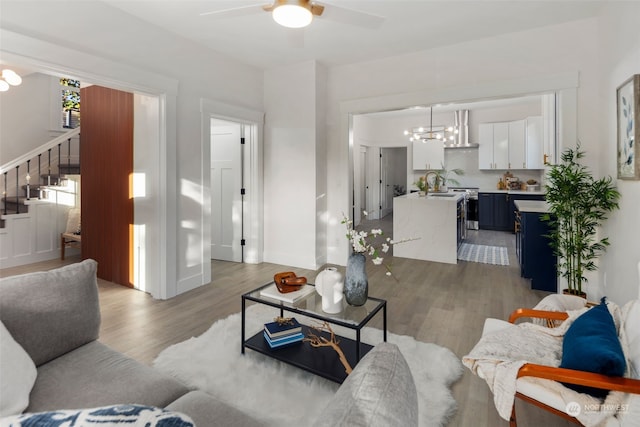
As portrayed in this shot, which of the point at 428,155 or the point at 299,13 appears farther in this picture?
the point at 428,155

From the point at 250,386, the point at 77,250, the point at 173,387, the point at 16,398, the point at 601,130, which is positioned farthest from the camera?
the point at 77,250

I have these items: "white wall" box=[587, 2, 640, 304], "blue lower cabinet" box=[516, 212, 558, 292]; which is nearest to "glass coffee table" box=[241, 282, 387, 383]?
"white wall" box=[587, 2, 640, 304]

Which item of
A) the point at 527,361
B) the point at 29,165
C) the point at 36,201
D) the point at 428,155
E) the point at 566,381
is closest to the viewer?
the point at 566,381

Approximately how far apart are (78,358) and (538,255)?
4.38 meters

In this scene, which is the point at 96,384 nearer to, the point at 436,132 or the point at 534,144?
the point at 436,132

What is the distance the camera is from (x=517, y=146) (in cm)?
789

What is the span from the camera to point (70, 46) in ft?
9.50

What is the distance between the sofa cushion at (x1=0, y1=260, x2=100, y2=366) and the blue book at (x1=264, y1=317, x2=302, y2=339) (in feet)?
3.33

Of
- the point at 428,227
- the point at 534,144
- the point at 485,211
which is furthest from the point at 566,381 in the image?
the point at 534,144

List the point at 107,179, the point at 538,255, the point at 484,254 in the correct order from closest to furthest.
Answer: the point at 538,255
the point at 107,179
the point at 484,254

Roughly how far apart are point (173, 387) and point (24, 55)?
110 inches

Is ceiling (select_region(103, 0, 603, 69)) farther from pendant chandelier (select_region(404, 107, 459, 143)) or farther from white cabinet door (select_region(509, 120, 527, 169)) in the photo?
white cabinet door (select_region(509, 120, 527, 169))

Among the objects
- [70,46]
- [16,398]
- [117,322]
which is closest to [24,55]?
[70,46]

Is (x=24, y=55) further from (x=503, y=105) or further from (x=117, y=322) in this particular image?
(x=503, y=105)
